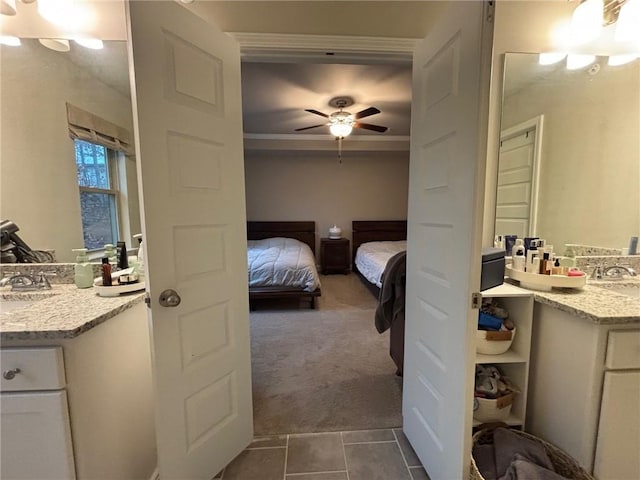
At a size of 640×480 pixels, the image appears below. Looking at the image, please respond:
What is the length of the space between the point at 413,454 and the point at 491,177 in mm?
1626

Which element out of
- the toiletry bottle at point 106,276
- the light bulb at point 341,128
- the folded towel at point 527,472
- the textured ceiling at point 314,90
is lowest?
the folded towel at point 527,472

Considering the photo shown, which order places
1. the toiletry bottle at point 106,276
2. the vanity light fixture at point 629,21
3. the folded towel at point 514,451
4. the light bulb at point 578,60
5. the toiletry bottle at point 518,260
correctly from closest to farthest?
the folded towel at point 514,451
the toiletry bottle at point 106,276
the vanity light fixture at point 629,21
the toiletry bottle at point 518,260
the light bulb at point 578,60

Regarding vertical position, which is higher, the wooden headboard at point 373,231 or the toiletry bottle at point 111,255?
the toiletry bottle at point 111,255

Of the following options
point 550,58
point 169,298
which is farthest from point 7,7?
point 550,58

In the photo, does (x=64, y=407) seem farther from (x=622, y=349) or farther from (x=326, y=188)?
(x=326, y=188)

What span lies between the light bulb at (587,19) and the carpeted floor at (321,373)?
2410 mm

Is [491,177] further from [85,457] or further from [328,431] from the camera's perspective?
[85,457]

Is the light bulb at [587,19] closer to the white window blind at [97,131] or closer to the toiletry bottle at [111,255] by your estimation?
the white window blind at [97,131]

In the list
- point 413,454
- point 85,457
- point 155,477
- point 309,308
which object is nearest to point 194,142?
point 85,457

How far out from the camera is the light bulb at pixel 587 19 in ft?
4.70

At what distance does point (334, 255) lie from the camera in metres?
5.64

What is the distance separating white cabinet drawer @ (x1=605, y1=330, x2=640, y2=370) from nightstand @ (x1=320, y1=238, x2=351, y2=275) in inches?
182

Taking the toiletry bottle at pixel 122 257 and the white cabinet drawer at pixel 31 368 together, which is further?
the toiletry bottle at pixel 122 257

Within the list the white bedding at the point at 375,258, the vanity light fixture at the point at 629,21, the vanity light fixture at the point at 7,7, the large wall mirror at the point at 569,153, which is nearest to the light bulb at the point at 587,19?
the vanity light fixture at the point at 629,21
